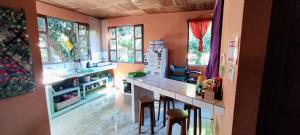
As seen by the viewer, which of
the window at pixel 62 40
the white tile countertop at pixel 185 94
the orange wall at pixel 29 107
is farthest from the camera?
the window at pixel 62 40

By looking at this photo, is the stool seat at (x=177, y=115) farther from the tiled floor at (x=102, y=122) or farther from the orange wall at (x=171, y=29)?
the orange wall at (x=171, y=29)

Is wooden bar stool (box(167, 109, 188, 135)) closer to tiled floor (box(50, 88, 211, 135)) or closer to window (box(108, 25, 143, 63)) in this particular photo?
tiled floor (box(50, 88, 211, 135))

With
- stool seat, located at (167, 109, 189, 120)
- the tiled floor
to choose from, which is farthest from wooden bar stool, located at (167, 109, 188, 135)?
the tiled floor

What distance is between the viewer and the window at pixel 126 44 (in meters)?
5.10

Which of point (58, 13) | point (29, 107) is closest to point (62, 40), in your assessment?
point (58, 13)

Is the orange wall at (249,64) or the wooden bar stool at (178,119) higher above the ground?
the orange wall at (249,64)

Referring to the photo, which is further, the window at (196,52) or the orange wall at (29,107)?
the window at (196,52)

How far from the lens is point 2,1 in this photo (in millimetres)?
1427

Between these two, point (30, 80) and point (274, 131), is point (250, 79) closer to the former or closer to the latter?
point (274, 131)

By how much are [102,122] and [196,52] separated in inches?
124

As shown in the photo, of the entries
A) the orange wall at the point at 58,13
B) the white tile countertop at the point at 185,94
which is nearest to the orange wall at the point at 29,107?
the white tile countertop at the point at 185,94

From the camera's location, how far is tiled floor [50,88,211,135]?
9.07 ft

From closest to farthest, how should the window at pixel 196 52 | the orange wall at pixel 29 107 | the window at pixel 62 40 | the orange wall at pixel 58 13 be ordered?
the orange wall at pixel 29 107 < the orange wall at pixel 58 13 < the window at pixel 62 40 < the window at pixel 196 52

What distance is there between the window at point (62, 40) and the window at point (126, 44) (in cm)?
90
